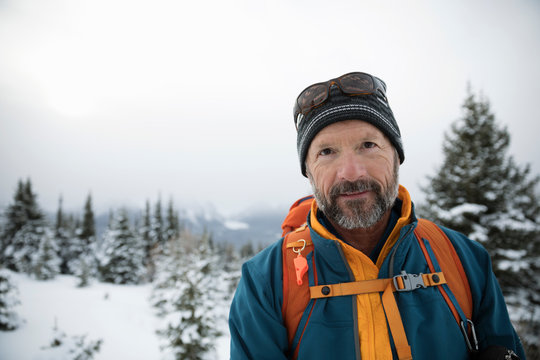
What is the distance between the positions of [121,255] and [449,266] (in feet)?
121

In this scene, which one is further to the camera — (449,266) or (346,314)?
(449,266)

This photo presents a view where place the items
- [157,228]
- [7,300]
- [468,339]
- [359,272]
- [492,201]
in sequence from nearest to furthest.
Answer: [468,339] < [359,272] < [492,201] < [7,300] < [157,228]

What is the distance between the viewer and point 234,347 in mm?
1660

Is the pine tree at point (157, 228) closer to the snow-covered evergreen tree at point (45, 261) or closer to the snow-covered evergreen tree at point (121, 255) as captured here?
the snow-covered evergreen tree at point (121, 255)

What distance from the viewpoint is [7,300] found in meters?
11.1

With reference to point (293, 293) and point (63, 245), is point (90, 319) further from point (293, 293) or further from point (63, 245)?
point (293, 293)

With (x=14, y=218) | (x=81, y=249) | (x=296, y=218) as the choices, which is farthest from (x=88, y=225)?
(x=296, y=218)

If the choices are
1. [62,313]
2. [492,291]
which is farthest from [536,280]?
[62,313]

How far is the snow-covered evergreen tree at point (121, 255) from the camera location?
29.9m

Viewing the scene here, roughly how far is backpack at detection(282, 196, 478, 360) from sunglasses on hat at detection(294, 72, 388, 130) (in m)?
1.25

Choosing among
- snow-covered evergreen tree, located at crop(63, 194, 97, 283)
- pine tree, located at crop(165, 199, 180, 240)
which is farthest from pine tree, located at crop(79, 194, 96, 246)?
pine tree, located at crop(165, 199, 180, 240)

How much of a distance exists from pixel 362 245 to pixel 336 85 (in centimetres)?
148

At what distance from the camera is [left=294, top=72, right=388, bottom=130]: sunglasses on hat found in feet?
6.85

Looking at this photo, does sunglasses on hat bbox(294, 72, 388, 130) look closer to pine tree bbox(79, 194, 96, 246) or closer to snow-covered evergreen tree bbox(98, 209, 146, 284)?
snow-covered evergreen tree bbox(98, 209, 146, 284)
